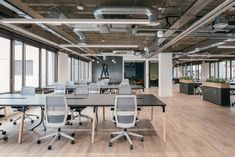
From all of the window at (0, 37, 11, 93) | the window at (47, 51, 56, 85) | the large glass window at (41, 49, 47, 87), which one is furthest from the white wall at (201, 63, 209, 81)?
the window at (0, 37, 11, 93)

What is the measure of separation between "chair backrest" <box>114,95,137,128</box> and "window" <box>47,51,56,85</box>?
7861mm

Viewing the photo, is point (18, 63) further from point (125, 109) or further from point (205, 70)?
point (205, 70)

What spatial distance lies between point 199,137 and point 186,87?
35.8 feet

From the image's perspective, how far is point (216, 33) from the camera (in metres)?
8.39

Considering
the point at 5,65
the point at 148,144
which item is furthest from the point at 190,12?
the point at 5,65

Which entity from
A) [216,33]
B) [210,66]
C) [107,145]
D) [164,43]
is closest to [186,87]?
[164,43]

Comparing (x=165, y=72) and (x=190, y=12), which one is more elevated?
(x=190, y=12)

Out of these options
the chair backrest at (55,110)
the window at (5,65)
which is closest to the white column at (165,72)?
the window at (5,65)

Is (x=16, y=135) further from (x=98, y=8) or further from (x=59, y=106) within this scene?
(x=98, y=8)

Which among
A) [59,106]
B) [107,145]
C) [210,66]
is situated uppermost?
[210,66]

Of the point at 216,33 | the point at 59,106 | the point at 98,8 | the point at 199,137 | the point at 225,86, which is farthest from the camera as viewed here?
the point at 225,86

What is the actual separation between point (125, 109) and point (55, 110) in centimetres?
122

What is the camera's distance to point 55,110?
169 inches

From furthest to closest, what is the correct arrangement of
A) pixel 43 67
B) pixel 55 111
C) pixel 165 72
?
1. pixel 165 72
2. pixel 43 67
3. pixel 55 111
